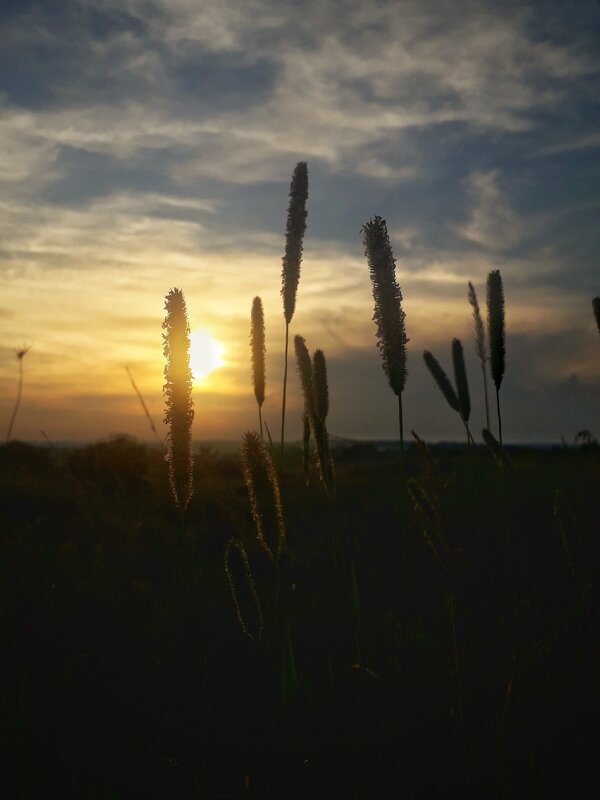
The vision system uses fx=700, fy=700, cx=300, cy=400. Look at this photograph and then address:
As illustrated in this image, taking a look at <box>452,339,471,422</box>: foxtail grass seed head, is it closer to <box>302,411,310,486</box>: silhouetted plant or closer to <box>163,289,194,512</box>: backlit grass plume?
<box>302,411,310,486</box>: silhouetted plant

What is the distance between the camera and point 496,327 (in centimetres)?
270

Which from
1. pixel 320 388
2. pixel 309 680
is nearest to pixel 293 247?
pixel 320 388

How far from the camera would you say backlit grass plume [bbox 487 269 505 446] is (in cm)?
259

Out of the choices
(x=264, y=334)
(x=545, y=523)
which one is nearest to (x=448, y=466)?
(x=545, y=523)

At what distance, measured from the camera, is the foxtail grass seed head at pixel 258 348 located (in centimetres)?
277

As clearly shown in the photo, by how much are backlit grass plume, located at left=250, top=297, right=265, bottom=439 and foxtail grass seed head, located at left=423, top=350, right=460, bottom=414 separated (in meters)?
1.07

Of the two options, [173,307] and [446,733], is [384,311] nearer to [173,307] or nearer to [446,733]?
[173,307]

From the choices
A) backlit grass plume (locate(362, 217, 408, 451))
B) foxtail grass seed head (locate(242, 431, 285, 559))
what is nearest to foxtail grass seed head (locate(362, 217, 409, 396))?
backlit grass plume (locate(362, 217, 408, 451))

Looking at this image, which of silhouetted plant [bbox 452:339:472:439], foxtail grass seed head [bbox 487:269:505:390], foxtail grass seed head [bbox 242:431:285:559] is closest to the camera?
foxtail grass seed head [bbox 242:431:285:559]

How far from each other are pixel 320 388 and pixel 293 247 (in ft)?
2.06

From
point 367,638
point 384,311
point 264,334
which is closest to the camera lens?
point 384,311

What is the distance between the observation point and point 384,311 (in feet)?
6.42

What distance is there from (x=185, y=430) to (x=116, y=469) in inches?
356

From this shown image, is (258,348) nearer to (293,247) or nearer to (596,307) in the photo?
(293,247)
